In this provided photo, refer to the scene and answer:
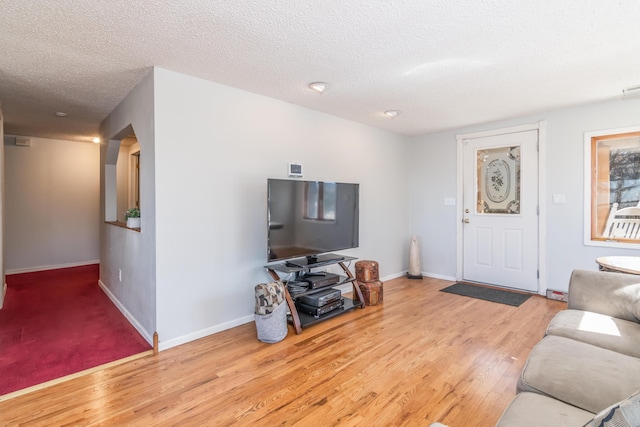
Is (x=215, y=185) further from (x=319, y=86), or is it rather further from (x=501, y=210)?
(x=501, y=210)

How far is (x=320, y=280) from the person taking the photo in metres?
3.20

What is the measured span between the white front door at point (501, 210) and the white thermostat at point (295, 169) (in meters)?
2.58

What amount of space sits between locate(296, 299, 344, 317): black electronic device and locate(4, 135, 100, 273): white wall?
5.00 meters

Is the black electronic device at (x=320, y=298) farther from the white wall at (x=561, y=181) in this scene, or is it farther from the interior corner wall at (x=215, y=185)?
the white wall at (x=561, y=181)

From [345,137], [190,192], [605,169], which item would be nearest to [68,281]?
[190,192]

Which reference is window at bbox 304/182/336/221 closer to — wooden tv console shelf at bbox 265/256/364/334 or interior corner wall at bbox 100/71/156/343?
wooden tv console shelf at bbox 265/256/364/334

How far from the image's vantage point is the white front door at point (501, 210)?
405 centimetres

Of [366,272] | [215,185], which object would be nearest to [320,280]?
[366,272]

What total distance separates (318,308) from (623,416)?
2.58m

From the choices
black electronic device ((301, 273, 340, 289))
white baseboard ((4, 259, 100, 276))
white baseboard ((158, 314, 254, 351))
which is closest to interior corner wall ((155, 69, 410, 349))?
white baseboard ((158, 314, 254, 351))

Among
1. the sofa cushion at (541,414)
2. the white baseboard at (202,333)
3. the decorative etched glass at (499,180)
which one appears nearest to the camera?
the sofa cushion at (541,414)

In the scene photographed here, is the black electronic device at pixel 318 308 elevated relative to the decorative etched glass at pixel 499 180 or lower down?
lower down

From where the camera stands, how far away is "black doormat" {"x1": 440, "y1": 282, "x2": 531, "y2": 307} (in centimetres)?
378

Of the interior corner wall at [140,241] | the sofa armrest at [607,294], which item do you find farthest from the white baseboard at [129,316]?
the sofa armrest at [607,294]
